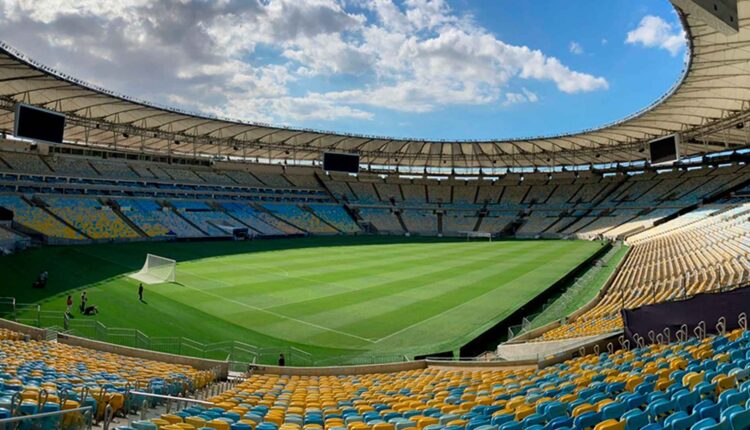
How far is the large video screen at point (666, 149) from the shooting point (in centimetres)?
4366

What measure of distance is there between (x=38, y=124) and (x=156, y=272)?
19866 millimetres

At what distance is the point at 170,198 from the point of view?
58281mm

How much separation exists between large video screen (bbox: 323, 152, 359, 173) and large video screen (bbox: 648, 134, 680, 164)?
36291mm

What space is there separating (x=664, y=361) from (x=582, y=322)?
32.2ft

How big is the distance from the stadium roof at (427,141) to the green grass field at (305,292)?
1320 cm

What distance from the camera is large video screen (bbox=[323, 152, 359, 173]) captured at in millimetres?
65012

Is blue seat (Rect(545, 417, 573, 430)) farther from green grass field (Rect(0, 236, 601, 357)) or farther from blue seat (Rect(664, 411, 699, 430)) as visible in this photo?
green grass field (Rect(0, 236, 601, 357))

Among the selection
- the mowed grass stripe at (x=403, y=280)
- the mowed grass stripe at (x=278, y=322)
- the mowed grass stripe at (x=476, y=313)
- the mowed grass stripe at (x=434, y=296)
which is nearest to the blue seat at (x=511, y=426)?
the mowed grass stripe at (x=476, y=313)

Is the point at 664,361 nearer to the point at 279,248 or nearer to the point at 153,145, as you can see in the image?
the point at 279,248

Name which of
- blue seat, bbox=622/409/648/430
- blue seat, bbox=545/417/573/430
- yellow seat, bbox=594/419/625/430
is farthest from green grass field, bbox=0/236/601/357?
yellow seat, bbox=594/419/625/430

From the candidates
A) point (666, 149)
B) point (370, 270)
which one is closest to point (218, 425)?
point (370, 270)

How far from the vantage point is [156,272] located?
30.8 meters

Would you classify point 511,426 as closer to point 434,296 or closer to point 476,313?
point 476,313

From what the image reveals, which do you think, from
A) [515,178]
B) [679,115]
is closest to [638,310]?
[679,115]
